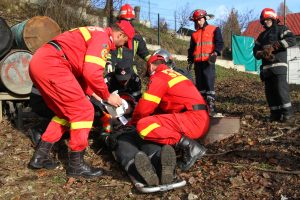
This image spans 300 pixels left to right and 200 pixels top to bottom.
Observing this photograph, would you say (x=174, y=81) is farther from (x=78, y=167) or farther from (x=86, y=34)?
(x=78, y=167)

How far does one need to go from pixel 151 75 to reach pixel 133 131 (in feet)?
2.39

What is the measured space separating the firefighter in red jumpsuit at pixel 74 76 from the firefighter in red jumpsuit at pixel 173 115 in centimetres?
41

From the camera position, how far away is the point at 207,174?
4043mm

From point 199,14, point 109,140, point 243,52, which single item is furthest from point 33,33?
point 243,52

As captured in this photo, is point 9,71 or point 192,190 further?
point 9,71

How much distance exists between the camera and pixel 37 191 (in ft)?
12.8

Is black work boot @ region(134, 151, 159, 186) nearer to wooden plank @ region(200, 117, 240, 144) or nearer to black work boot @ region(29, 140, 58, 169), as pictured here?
black work boot @ region(29, 140, 58, 169)

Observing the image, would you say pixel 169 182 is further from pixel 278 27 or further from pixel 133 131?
pixel 278 27

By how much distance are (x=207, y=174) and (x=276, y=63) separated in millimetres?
2854

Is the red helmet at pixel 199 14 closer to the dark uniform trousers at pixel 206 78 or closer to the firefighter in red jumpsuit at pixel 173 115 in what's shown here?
the dark uniform trousers at pixel 206 78

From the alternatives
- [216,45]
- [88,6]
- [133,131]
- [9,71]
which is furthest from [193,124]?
[88,6]

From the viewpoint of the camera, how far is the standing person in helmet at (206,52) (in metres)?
6.45

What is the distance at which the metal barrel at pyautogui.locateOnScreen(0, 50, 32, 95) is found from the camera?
5973mm

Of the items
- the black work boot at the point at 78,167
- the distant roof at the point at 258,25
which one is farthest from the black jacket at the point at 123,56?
the distant roof at the point at 258,25
